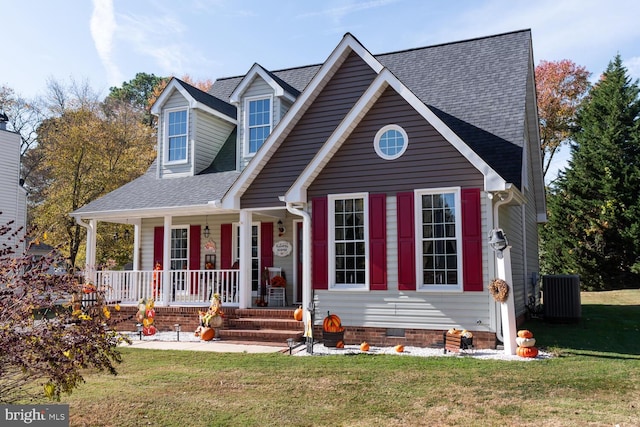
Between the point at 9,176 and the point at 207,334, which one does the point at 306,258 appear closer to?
the point at 207,334

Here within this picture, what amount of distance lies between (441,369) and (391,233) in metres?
3.31

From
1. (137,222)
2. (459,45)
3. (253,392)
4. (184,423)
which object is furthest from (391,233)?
(137,222)

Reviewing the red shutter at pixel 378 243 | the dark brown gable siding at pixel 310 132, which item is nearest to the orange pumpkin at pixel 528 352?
A: the red shutter at pixel 378 243

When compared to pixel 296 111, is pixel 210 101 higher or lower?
higher

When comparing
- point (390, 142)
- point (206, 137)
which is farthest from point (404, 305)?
point (206, 137)

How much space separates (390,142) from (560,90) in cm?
2331

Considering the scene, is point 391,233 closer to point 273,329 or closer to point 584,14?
point 273,329

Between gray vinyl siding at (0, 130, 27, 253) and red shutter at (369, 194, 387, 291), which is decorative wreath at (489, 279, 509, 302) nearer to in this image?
red shutter at (369, 194, 387, 291)

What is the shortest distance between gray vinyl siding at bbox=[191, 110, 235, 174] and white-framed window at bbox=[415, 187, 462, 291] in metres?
7.77

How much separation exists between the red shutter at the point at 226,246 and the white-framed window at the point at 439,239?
6.27 meters

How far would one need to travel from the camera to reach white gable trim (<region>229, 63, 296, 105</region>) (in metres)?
14.4

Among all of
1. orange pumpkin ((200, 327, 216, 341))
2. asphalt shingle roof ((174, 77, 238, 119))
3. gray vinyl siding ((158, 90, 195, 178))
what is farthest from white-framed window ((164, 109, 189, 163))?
orange pumpkin ((200, 327, 216, 341))

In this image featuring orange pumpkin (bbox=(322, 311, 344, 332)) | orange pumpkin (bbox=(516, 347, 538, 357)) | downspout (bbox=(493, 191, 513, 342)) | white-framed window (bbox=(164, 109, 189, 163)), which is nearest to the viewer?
orange pumpkin (bbox=(516, 347, 538, 357))

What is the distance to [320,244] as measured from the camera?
438 inches
